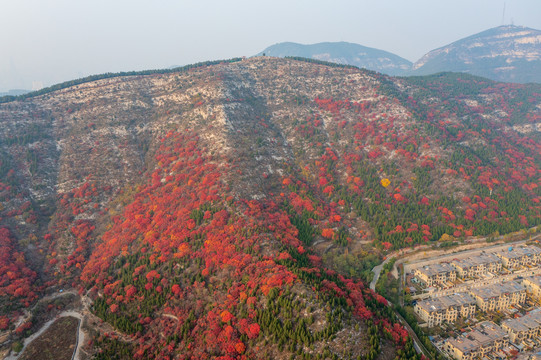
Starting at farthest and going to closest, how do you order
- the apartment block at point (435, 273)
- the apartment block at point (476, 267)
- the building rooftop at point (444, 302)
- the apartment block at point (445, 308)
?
the apartment block at point (476, 267) < the apartment block at point (435, 273) < the building rooftop at point (444, 302) < the apartment block at point (445, 308)

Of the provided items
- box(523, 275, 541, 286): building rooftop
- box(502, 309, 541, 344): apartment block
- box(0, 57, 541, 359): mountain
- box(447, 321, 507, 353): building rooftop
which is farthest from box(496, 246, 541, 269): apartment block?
box(447, 321, 507, 353): building rooftop

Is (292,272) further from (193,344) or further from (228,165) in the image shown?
(228,165)

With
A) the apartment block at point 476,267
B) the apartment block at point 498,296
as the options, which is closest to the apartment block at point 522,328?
the apartment block at point 498,296

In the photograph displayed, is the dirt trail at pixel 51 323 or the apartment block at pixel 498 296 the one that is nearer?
the dirt trail at pixel 51 323

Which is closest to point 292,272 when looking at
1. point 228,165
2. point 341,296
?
point 341,296

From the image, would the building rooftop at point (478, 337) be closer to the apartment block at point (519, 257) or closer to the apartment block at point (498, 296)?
the apartment block at point (498, 296)

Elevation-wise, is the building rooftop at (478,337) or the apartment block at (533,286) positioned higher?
the building rooftop at (478,337)
